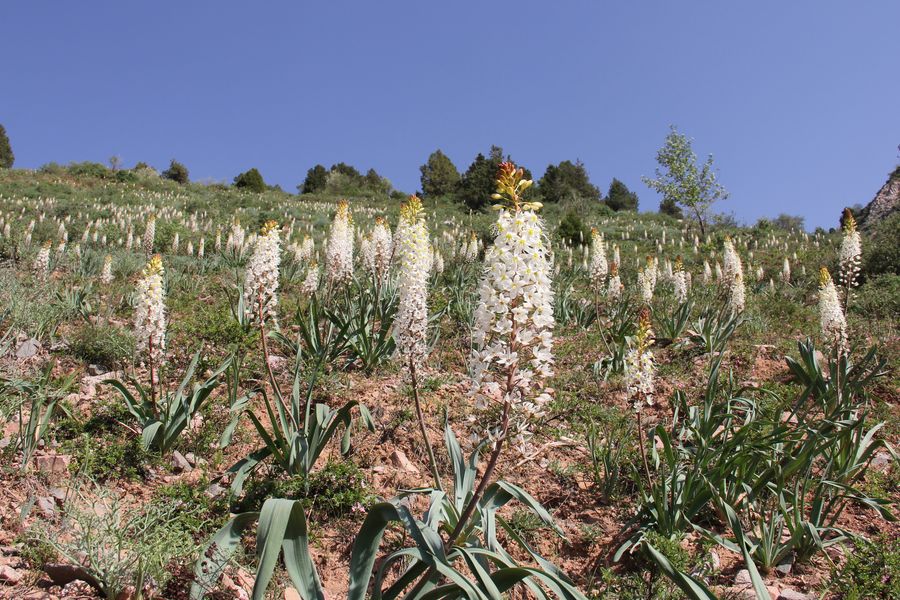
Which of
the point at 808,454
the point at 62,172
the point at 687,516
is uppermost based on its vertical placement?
the point at 62,172

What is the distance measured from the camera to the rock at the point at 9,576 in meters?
2.68

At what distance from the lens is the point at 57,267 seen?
426 inches

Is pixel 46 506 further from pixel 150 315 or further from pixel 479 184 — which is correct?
pixel 479 184

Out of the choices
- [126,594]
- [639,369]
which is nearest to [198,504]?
[126,594]

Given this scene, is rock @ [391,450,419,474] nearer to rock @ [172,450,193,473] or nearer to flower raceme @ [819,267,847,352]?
rock @ [172,450,193,473]

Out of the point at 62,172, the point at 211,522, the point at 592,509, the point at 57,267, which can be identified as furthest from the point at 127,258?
the point at 62,172

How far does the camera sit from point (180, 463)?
14.0 feet

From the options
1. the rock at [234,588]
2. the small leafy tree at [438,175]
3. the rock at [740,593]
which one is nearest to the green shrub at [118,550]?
the rock at [234,588]

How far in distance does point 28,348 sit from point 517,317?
625 cm

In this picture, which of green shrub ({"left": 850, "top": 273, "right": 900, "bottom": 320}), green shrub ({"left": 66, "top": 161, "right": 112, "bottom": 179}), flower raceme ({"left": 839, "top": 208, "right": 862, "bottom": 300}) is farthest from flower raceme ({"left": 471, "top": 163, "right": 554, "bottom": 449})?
green shrub ({"left": 66, "top": 161, "right": 112, "bottom": 179})

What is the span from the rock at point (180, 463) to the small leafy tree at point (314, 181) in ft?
180

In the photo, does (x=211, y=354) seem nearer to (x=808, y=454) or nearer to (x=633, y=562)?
(x=633, y=562)

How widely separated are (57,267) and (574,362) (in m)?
11.2

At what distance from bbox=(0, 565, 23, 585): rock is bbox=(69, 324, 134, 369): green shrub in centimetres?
325
